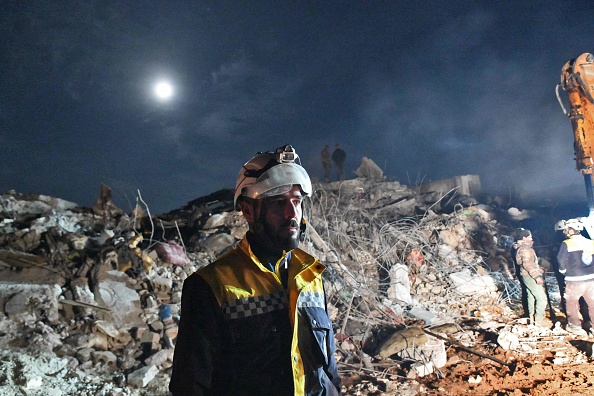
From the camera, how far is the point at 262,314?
136 cm

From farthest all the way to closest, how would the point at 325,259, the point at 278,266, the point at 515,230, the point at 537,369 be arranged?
the point at 515,230 < the point at 325,259 < the point at 537,369 < the point at 278,266

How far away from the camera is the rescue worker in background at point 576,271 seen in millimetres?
5375

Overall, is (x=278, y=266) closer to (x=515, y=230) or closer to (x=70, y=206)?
(x=70, y=206)

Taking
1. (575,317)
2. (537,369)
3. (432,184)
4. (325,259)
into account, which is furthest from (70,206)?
(432,184)

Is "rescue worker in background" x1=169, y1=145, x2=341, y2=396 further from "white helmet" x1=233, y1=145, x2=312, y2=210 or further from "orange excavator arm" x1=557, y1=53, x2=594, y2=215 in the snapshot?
"orange excavator arm" x1=557, y1=53, x2=594, y2=215

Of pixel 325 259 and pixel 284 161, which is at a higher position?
pixel 284 161

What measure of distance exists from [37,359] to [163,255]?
9.86ft

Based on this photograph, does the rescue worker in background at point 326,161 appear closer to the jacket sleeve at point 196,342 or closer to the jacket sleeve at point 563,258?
the jacket sleeve at point 563,258

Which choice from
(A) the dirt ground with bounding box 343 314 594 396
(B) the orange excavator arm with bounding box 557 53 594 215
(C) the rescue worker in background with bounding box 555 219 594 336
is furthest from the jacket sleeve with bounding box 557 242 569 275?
(B) the orange excavator arm with bounding box 557 53 594 215

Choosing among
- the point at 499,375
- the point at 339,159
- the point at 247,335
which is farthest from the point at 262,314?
the point at 339,159

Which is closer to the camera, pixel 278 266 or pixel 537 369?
pixel 278 266

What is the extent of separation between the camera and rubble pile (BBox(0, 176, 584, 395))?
12.5 ft

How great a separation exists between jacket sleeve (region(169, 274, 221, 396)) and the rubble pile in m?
2.91

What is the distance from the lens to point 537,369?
418cm
